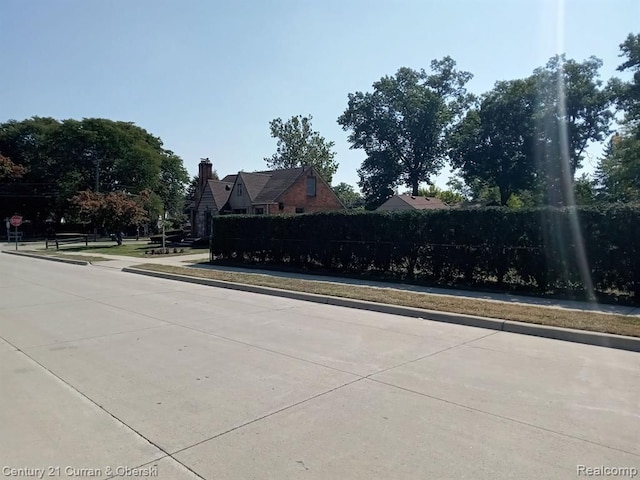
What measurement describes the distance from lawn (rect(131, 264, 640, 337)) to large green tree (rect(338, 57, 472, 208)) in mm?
44404

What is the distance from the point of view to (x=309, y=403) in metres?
4.49

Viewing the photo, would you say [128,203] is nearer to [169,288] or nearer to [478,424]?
[169,288]

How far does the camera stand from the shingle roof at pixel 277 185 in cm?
3881

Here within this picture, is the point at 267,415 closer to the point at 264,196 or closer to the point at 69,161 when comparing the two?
the point at 264,196

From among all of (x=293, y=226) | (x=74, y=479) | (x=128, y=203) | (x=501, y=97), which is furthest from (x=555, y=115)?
(x=74, y=479)

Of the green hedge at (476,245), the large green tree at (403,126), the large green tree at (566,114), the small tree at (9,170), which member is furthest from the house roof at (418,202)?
the small tree at (9,170)

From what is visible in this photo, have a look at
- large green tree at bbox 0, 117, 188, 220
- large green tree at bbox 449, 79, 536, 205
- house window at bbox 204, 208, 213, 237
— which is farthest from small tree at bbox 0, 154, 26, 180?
large green tree at bbox 449, 79, 536, 205

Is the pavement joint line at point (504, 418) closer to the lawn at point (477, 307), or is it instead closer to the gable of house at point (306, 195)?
the lawn at point (477, 307)

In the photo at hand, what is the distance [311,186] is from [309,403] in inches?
1473

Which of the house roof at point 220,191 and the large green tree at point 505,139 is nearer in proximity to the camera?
the house roof at point 220,191

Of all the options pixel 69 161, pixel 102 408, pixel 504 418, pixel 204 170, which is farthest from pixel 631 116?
pixel 69 161

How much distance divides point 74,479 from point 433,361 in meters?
4.32

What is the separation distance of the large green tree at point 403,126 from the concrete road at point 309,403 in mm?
49186

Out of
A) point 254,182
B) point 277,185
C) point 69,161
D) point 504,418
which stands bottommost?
point 504,418
